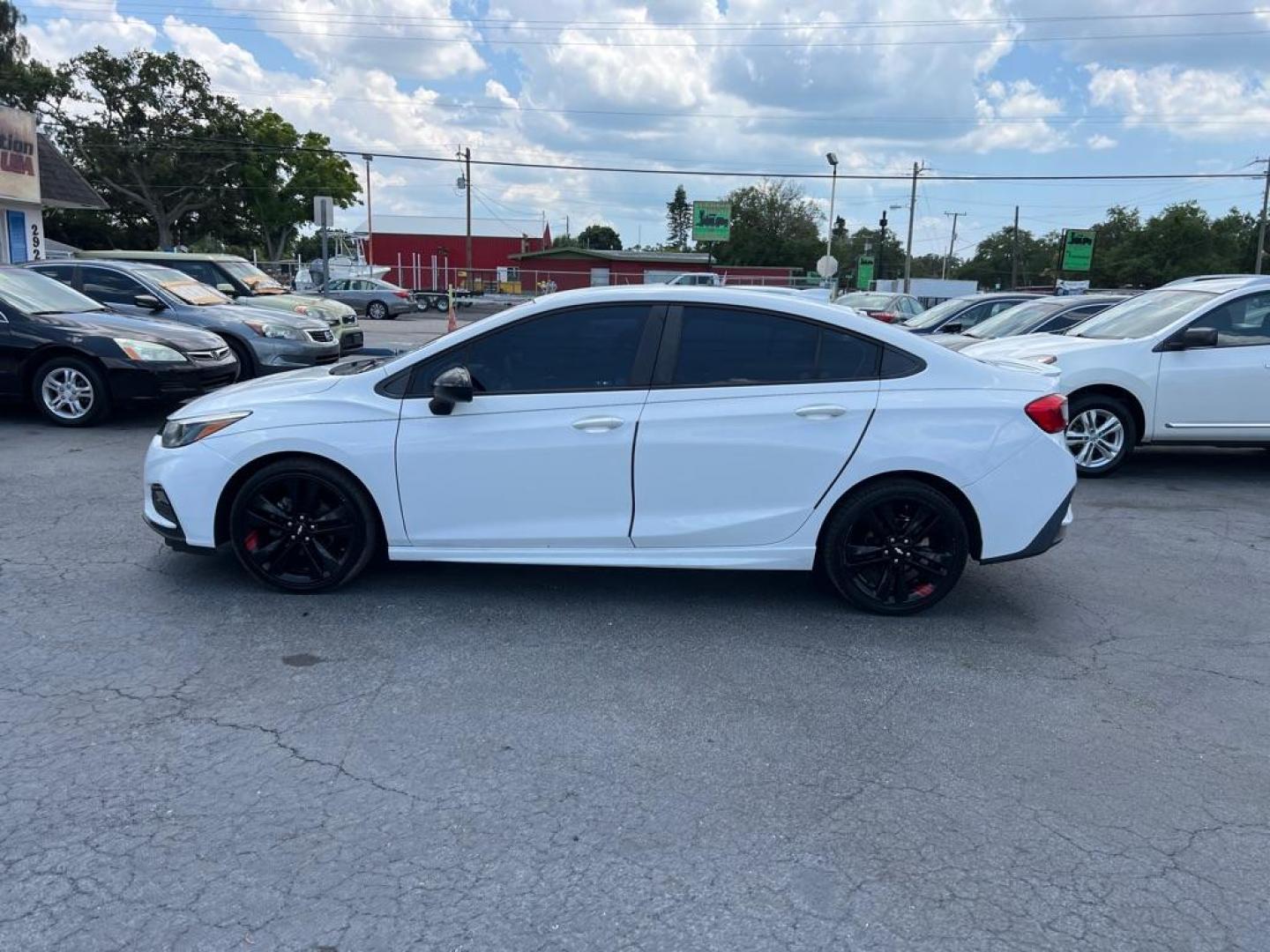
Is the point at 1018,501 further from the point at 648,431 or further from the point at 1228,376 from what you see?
the point at 1228,376

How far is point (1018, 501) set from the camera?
4.80 m

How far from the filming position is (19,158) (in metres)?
21.5

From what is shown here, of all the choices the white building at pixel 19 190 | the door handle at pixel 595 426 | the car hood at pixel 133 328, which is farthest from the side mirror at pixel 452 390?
the white building at pixel 19 190

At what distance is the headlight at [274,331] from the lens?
12047mm

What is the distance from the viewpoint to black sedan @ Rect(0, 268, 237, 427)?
923cm

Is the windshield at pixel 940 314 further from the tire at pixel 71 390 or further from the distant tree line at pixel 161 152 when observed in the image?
the distant tree line at pixel 161 152

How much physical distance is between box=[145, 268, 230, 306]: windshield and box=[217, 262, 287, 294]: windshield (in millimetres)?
2156

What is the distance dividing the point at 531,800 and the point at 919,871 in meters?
1.25

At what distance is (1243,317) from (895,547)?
5.52 m

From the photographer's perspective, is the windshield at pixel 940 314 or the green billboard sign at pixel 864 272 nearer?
the windshield at pixel 940 314

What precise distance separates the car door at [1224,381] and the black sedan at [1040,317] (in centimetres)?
335

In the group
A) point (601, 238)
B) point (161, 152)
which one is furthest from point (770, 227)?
point (161, 152)

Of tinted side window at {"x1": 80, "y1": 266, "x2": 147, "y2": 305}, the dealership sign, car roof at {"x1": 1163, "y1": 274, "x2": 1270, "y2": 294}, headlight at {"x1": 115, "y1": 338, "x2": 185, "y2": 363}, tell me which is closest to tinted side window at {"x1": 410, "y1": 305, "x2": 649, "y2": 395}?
headlight at {"x1": 115, "y1": 338, "x2": 185, "y2": 363}

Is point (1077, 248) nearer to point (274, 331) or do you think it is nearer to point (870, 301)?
point (870, 301)
